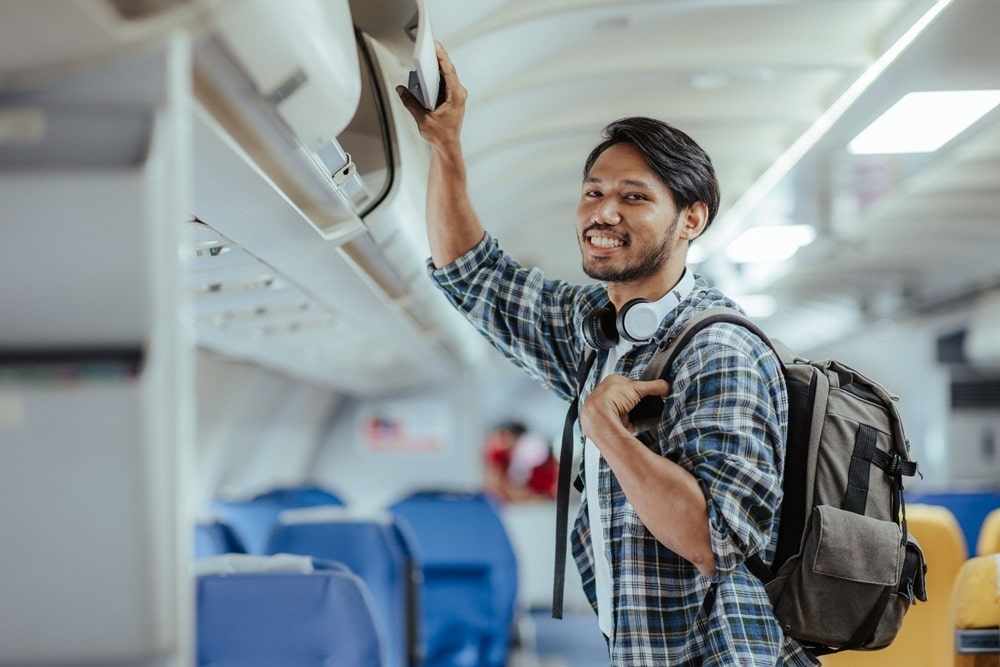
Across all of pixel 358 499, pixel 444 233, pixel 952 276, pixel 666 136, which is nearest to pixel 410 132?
pixel 444 233

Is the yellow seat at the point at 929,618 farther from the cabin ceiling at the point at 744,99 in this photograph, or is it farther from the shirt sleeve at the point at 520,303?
the cabin ceiling at the point at 744,99

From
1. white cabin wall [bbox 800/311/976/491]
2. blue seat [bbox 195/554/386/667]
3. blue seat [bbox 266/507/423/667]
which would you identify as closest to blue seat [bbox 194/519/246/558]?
blue seat [bbox 266/507/423/667]

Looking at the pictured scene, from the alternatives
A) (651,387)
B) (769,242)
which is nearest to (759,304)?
(769,242)

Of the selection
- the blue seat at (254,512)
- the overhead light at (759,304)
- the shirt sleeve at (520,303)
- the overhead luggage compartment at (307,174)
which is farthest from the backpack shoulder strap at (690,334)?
the overhead light at (759,304)

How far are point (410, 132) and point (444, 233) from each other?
969 millimetres

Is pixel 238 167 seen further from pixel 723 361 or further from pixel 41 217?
pixel 723 361

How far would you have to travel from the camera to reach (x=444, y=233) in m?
2.31

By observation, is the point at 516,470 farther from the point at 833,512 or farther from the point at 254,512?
the point at 833,512

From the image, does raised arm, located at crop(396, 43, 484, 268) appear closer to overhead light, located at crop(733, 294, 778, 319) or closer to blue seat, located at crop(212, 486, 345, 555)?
blue seat, located at crop(212, 486, 345, 555)

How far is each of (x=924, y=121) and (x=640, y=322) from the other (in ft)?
6.35

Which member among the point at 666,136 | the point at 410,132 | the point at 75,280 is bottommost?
the point at 75,280

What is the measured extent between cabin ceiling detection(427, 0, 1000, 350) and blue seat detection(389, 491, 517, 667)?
178cm

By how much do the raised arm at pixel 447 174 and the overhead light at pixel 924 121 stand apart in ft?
5.48

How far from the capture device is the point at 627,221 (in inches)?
81.8
